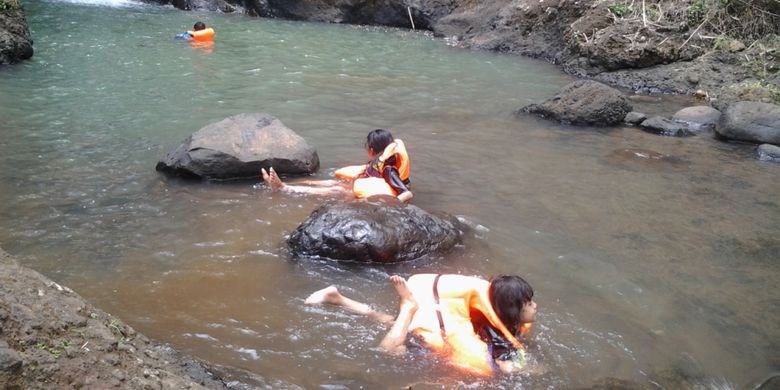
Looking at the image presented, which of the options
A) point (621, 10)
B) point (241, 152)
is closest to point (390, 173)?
point (241, 152)

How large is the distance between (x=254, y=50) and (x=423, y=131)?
7.51 metres

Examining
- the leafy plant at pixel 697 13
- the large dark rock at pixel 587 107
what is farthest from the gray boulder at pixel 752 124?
the leafy plant at pixel 697 13

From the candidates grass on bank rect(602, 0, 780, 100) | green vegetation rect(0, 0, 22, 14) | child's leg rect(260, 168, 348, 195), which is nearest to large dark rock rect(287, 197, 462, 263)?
child's leg rect(260, 168, 348, 195)

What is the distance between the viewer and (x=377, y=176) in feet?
22.2

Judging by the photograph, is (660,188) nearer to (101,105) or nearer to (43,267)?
(43,267)

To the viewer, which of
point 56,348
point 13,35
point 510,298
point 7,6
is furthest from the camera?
point 7,6

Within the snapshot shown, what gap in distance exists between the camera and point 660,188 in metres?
7.74

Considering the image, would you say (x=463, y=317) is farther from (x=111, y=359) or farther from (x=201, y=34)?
(x=201, y=34)

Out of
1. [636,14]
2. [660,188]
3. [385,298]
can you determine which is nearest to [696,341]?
[385,298]

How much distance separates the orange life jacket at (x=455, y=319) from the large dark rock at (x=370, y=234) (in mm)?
841

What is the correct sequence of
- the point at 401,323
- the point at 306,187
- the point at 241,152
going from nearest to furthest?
the point at 401,323
the point at 306,187
the point at 241,152

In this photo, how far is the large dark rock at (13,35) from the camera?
11961 mm

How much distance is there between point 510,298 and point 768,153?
275 inches

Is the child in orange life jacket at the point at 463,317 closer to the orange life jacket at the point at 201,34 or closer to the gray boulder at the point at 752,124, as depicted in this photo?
the gray boulder at the point at 752,124
